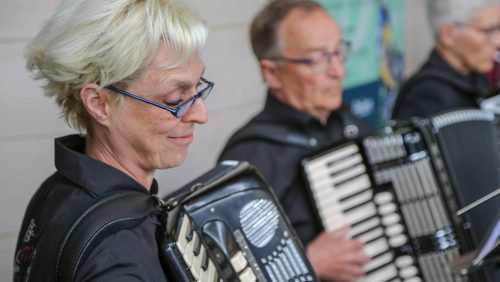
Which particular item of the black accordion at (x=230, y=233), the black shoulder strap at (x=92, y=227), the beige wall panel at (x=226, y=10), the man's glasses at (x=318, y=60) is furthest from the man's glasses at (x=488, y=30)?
the black shoulder strap at (x=92, y=227)

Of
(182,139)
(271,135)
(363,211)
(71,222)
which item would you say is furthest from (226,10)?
(71,222)

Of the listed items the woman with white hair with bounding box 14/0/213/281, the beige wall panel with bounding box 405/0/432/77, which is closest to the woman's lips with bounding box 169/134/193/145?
the woman with white hair with bounding box 14/0/213/281

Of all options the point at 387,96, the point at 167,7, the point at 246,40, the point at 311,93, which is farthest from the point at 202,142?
the point at 167,7

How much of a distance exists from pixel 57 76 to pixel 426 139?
4.69 feet

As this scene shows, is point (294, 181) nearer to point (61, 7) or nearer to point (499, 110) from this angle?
point (499, 110)

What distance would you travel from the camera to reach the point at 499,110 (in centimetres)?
327

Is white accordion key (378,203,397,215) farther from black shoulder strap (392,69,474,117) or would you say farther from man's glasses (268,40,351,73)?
black shoulder strap (392,69,474,117)

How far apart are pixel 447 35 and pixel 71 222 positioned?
99.3 inches

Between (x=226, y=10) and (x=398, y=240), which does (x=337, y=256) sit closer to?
(x=398, y=240)

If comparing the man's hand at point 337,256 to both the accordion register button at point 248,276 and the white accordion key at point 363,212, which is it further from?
the accordion register button at point 248,276

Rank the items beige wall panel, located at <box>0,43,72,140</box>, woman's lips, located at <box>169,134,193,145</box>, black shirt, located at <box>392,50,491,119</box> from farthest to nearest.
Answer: black shirt, located at <box>392,50,491,119</box> < beige wall panel, located at <box>0,43,72,140</box> < woman's lips, located at <box>169,134,193,145</box>

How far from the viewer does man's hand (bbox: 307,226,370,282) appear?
8.95ft

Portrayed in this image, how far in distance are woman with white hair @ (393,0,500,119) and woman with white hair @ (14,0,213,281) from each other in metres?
1.86

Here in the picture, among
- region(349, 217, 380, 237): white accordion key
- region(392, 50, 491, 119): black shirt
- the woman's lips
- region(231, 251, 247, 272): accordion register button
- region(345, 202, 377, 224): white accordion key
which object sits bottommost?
region(349, 217, 380, 237): white accordion key
